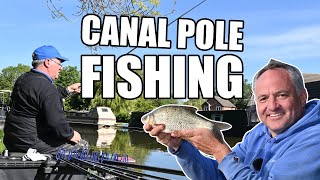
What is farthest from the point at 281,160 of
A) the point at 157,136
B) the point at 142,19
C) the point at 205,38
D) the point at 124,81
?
the point at 142,19

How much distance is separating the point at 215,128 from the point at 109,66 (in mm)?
3005

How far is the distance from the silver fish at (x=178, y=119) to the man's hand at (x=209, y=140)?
0.02 metres

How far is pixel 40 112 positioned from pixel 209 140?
2.48 meters

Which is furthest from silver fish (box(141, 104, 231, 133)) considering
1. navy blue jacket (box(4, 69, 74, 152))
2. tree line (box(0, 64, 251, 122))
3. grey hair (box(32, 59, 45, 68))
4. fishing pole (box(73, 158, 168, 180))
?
tree line (box(0, 64, 251, 122))

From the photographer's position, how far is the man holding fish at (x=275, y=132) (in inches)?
46.9

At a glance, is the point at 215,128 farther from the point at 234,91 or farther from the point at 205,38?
the point at 205,38

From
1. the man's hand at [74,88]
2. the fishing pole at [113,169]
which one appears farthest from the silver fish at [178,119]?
the man's hand at [74,88]

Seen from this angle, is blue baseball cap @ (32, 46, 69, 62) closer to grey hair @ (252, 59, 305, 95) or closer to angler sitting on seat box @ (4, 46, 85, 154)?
angler sitting on seat box @ (4, 46, 85, 154)

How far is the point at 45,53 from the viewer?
352 centimetres

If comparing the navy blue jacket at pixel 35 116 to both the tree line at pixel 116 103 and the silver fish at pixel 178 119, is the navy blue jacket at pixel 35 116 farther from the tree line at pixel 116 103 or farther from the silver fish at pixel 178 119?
the tree line at pixel 116 103

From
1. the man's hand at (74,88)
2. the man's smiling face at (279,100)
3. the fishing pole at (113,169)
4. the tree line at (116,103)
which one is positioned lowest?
the tree line at (116,103)

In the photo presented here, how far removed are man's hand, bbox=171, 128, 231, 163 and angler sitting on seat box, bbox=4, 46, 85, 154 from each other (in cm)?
229

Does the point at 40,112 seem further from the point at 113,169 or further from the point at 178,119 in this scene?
the point at 178,119

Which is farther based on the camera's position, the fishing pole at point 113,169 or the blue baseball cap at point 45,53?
the blue baseball cap at point 45,53
